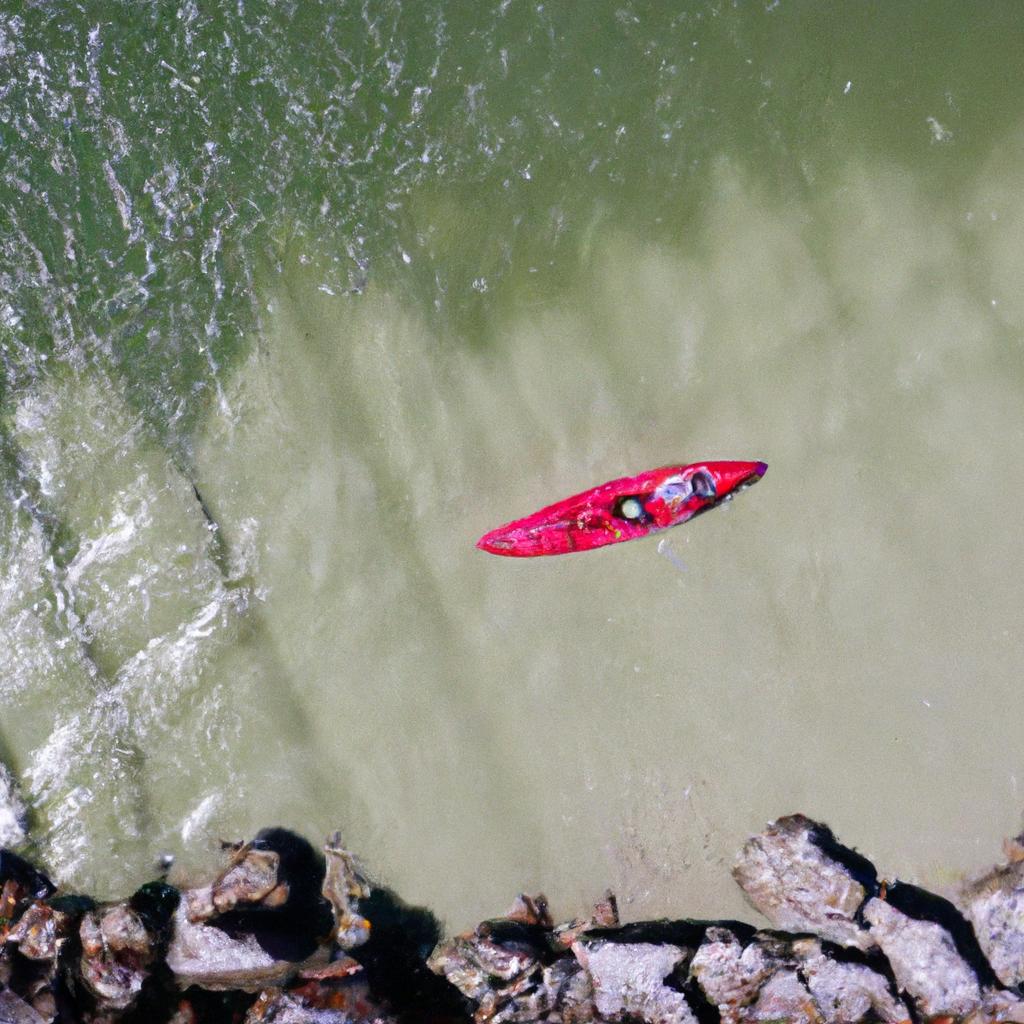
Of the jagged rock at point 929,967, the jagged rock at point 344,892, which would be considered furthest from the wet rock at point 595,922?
the jagged rock at point 929,967

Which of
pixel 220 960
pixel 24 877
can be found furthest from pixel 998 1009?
pixel 24 877

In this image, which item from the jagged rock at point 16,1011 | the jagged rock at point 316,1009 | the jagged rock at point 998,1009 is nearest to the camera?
the jagged rock at point 998,1009

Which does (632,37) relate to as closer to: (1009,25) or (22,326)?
(1009,25)

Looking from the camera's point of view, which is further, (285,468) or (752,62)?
(285,468)

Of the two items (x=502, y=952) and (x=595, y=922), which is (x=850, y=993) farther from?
(x=502, y=952)

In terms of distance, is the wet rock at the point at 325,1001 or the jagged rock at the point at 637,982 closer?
the jagged rock at the point at 637,982

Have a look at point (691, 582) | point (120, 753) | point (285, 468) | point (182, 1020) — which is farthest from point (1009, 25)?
point (182, 1020)

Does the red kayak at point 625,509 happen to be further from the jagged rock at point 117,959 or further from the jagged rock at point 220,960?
the jagged rock at point 117,959
